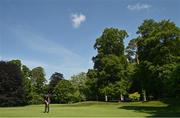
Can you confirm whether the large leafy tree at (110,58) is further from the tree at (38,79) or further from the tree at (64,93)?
the tree at (38,79)

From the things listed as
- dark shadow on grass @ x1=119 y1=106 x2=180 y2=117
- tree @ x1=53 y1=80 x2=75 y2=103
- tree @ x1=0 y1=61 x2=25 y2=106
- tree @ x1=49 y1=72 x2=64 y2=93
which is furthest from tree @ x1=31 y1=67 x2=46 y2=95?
dark shadow on grass @ x1=119 y1=106 x2=180 y2=117

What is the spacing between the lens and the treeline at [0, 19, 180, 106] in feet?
177

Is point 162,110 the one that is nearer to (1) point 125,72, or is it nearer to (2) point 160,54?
(2) point 160,54

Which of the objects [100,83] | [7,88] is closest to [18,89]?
[7,88]

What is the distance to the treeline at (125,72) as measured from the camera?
54.0 metres

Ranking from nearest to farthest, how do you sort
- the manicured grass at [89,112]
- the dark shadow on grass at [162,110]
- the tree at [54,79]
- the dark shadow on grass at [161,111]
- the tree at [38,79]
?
the manicured grass at [89,112], the dark shadow on grass at [161,111], the dark shadow on grass at [162,110], the tree at [38,79], the tree at [54,79]

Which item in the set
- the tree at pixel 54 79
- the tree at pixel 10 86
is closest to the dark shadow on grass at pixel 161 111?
the tree at pixel 10 86

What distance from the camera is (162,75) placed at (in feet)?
169

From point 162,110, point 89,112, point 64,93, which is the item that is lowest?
point 89,112

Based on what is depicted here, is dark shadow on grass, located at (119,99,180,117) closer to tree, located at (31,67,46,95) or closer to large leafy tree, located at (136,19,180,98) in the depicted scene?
large leafy tree, located at (136,19,180,98)

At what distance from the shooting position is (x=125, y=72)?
7988 cm

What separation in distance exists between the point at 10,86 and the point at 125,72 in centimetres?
2384

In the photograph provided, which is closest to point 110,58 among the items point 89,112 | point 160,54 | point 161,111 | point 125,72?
point 125,72

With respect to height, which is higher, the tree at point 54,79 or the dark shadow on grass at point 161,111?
the tree at point 54,79
